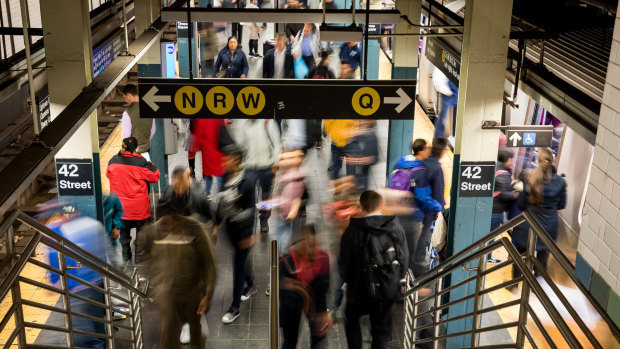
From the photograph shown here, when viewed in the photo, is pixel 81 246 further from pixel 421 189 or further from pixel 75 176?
pixel 421 189

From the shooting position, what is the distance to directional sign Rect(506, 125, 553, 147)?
694 centimetres

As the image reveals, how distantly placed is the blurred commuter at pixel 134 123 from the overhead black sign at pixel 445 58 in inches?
148

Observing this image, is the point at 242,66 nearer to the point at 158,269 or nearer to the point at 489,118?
the point at 489,118

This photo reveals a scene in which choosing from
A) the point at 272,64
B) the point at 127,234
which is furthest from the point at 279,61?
the point at 127,234

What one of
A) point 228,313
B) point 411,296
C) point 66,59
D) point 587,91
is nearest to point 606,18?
point 587,91

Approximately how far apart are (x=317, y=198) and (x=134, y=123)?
3.01 metres

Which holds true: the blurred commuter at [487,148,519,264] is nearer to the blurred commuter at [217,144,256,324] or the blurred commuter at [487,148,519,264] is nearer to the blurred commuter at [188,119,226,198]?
the blurred commuter at [217,144,256,324]

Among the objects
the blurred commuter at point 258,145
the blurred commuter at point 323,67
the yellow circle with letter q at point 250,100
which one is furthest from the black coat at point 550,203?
the blurred commuter at point 323,67

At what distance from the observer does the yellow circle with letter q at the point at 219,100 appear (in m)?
6.03

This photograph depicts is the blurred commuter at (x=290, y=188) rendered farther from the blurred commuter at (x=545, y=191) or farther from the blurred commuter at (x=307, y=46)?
the blurred commuter at (x=307, y=46)

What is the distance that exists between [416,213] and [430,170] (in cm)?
61

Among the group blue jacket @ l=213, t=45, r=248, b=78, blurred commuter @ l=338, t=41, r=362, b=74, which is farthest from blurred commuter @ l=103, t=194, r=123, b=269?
blurred commuter @ l=338, t=41, r=362, b=74

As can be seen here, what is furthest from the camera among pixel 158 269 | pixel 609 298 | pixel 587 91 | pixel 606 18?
pixel 606 18

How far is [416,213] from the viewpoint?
8.30 m
